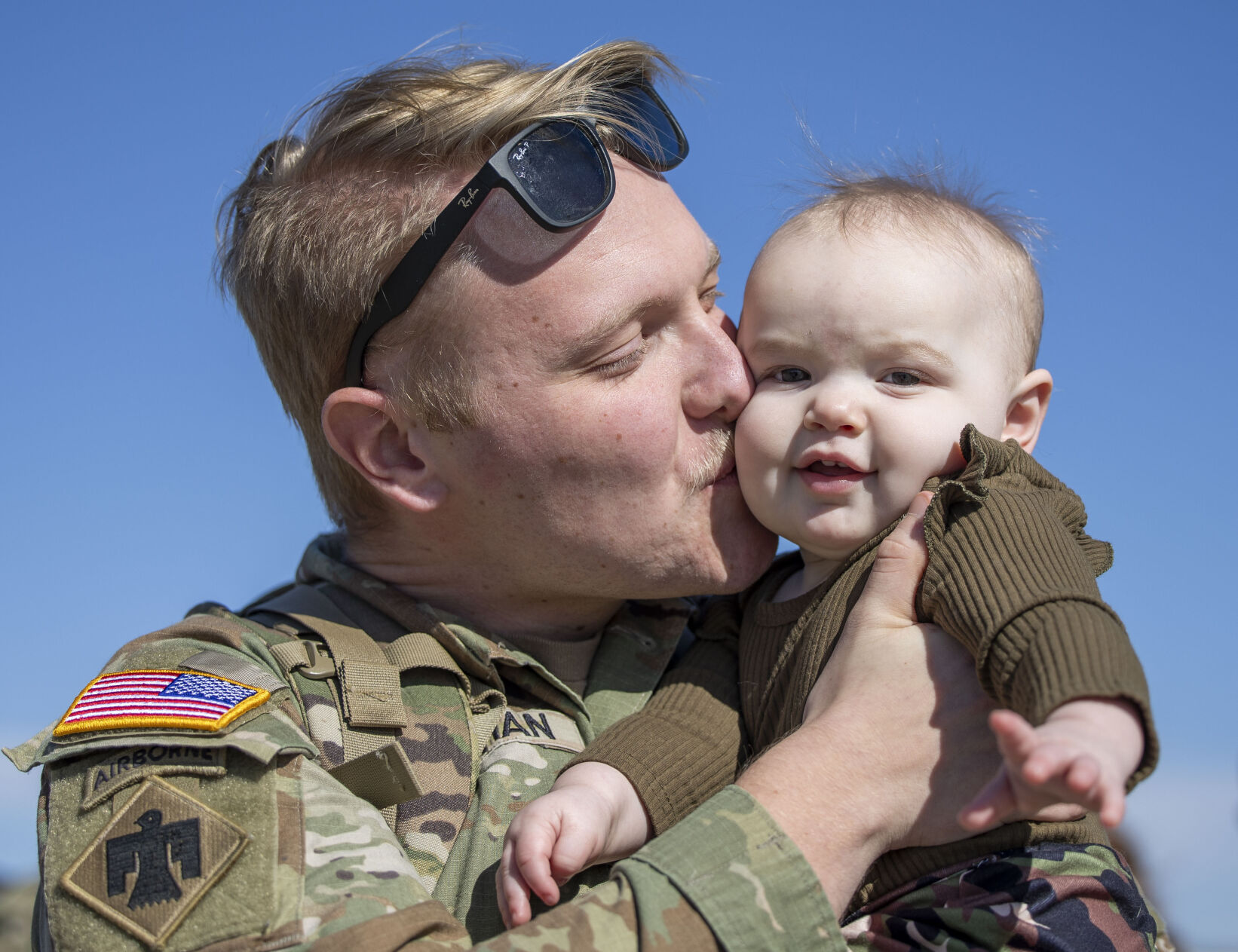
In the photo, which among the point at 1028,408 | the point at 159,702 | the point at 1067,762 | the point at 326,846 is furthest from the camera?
the point at 1028,408

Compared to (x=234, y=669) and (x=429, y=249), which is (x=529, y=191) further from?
(x=234, y=669)

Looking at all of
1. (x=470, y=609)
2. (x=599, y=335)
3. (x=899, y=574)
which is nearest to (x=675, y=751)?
(x=899, y=574)

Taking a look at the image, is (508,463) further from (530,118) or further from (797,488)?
(530,118)

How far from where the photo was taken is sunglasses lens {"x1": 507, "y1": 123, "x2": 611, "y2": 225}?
127 inches

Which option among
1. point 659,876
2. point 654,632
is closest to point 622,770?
point 659,876

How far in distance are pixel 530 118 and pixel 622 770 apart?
2019 mm

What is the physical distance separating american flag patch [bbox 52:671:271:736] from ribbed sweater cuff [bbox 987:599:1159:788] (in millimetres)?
1624

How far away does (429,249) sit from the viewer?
3.30 meters

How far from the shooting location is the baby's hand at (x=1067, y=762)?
159 centimetres

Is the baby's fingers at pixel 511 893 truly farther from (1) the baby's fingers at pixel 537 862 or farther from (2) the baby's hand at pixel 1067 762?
(2) the baby's hand at pixel 1067 762

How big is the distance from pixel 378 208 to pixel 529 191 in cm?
53

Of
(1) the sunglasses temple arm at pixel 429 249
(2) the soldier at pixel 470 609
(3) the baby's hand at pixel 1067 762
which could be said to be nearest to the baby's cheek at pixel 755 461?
(2) the soldier at pixel 470 609

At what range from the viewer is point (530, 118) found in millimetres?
3387

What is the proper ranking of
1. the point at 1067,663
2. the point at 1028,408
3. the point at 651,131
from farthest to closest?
the point at 651,131 → the point at 1028,408 → the point at 1067,663
